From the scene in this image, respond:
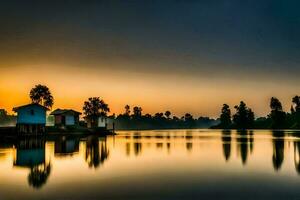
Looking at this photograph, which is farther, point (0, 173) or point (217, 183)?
point (0, 173)

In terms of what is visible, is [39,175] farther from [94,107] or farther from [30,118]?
[94,107]

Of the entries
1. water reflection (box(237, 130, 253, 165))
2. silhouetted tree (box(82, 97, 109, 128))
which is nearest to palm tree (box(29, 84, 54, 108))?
silhouetted tree (box(82, 97, 109, 128))

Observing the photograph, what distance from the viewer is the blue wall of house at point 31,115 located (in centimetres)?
9350

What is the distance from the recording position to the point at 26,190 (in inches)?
824

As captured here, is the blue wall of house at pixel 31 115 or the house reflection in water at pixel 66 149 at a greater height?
the blue wall of house at pixel 31 115

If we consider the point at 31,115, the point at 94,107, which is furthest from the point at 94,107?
the point at 31,115

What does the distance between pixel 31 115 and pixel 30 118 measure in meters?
0.87

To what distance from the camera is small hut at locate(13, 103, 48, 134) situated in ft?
305

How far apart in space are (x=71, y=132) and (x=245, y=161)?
80.1 metres

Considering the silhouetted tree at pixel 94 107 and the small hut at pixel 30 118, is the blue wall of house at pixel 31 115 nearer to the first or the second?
the small hut at pixel 30 118

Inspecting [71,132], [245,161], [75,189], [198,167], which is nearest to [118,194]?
[75,189]

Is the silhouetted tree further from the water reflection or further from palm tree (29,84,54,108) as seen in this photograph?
the water reflection

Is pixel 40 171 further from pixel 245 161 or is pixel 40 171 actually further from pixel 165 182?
pixel 245 161

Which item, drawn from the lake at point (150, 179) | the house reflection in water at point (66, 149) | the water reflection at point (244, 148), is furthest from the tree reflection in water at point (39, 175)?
the water reflection at point (244, 148)
